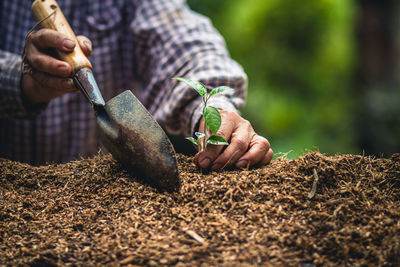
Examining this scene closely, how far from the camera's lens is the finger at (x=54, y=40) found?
1.71 meters

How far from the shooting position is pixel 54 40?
172cm

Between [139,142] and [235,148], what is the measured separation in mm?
433

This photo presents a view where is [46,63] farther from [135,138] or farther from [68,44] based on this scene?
[135,138]

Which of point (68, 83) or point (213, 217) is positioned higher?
point (68, 83)

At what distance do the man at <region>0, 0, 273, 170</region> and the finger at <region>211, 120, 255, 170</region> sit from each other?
11.9 inches

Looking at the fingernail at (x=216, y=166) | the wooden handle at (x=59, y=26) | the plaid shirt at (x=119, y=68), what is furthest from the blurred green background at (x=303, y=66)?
the wooden handle at (x=59, y=26)

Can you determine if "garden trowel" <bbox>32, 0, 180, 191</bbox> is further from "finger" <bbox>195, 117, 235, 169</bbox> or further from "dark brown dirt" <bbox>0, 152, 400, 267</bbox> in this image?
"finger" <bbox>195, 117, 235, 169</bbox>

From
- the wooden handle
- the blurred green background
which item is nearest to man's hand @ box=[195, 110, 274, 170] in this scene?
the wooden handle

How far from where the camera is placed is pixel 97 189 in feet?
4.70

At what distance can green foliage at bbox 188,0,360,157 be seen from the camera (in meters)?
5.93

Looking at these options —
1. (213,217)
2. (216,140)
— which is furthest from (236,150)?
(213,217)

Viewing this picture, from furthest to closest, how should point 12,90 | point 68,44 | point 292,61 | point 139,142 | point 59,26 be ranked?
point 292,61 → point 12,90 → point 59,26 → point 68,44 → point 139,142

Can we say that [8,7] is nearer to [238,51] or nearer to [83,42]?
[83,42]

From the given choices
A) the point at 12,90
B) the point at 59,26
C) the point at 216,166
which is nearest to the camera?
the point at 216,166
